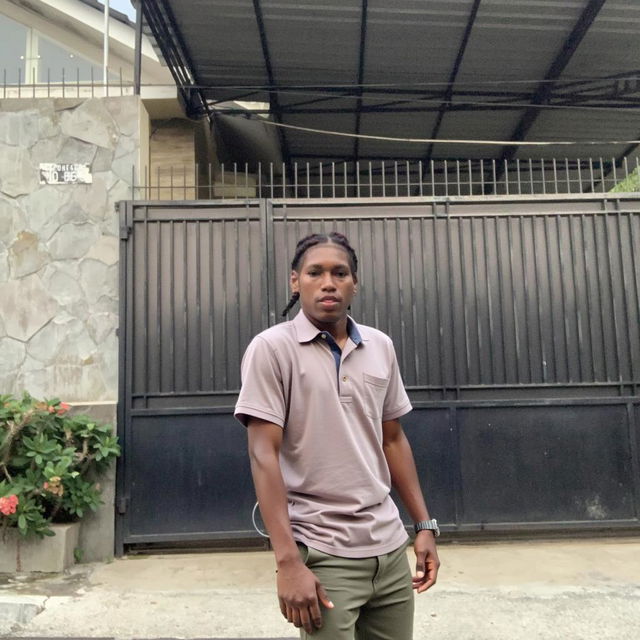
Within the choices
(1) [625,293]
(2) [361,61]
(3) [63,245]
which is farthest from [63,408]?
(2) [361,61]

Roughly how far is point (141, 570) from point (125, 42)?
239 inches

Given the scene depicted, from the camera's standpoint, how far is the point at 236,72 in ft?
21.9

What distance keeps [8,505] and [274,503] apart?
3.07 m

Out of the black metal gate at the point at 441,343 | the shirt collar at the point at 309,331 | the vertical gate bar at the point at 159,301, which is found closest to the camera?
the shirt collar at the point at 309,331

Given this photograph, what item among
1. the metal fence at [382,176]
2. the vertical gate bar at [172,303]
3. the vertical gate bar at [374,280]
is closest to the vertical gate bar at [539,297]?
the metal fence at [382,176]

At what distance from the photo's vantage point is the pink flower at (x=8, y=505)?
400 centimetres

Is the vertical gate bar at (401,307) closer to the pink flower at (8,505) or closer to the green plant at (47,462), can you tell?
the green plant at (47,462)

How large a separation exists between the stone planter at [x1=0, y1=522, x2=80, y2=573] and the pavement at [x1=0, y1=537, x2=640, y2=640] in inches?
3.2

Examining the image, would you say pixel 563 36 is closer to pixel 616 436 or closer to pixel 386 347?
pixel 616 436

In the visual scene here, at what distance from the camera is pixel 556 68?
260 inches

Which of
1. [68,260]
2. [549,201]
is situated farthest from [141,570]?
[549,201]

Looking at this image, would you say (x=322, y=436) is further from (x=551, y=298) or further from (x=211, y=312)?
(x=551, y=298)

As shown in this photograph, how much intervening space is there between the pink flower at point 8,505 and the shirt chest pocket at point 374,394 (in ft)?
10.2

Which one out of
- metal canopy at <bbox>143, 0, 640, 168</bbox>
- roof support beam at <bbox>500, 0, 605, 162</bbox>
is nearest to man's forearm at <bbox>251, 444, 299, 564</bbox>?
metal canopy at <bbox>143, 0, 640, 168</bbox>
